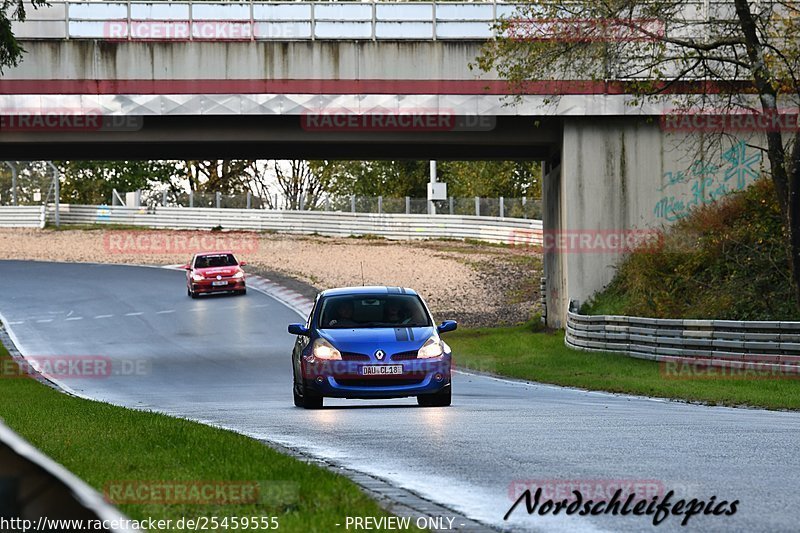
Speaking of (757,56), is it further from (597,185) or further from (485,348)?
(485,348)

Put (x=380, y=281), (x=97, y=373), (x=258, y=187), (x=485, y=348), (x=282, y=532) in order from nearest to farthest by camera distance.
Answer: (x=282, y=532)
(x=97, y=373)
(x=485, y=348)
(x=380, y=281)
(x=258, y=187)

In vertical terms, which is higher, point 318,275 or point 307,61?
point 307,61

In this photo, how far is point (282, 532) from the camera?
565cm

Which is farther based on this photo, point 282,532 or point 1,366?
point 1,366

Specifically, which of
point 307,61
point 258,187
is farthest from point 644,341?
point 258,187

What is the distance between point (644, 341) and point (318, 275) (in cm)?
2882

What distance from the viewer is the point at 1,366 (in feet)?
96.0

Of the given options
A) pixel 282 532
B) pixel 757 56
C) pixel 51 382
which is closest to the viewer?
pixel 282 532

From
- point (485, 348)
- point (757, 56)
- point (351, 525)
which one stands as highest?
point (757, 56)

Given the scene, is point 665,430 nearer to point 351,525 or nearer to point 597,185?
point 351,525

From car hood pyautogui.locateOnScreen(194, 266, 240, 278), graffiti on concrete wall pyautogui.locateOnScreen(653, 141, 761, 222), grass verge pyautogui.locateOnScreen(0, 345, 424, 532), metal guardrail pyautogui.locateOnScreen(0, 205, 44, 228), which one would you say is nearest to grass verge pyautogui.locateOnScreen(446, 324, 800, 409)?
graffiti on concrete wall pyautogui.locateOnScreen(653, 141, 761, 222)

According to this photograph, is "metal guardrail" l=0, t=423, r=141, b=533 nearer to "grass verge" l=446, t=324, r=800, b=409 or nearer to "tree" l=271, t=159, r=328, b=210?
"grass verge" l=446, t=324, r=800, b=409

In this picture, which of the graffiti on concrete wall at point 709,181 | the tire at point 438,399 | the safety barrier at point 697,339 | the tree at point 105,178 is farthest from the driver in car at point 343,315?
the tree at point 105,178

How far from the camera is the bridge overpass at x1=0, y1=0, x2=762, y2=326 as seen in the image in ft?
102
